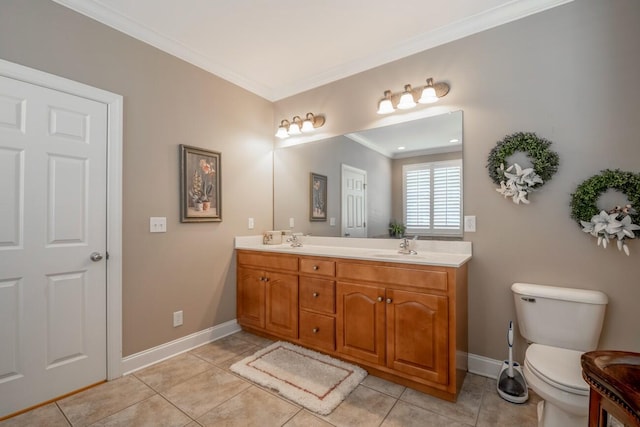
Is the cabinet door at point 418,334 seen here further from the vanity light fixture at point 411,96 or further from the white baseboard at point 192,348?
the vanity light fixture at point 411,96

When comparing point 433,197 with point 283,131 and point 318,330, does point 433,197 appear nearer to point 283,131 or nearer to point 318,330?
point 318,330

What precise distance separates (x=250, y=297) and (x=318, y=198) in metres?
1.20

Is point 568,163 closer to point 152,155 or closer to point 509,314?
point 509,314

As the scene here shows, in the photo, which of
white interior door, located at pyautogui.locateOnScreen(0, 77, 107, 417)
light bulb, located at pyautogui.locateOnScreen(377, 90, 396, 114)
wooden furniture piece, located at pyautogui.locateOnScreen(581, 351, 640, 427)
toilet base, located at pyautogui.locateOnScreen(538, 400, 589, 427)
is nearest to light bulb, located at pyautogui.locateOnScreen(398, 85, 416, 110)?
light bulb, located at pyautogui.locateOnScreen(377, 90, 396, 114)

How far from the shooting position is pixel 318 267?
2.32 m

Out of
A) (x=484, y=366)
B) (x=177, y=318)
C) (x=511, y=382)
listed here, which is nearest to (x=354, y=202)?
(x=484, y=366)

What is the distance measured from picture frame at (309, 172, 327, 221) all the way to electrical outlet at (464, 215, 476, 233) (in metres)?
1.30

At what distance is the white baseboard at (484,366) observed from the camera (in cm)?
207

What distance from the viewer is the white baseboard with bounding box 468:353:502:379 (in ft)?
6.80

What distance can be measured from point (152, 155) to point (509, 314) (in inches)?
116

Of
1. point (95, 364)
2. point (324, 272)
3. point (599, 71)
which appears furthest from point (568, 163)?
point (95, 364)

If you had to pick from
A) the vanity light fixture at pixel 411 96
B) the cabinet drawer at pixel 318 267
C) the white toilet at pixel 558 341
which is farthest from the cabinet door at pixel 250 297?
the white toilet at pixel 558 341

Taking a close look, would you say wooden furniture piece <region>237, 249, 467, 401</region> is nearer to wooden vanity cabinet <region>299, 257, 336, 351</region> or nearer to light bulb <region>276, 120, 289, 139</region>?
wooden vanity cabinet <region>299, 257, 336, 351</region>

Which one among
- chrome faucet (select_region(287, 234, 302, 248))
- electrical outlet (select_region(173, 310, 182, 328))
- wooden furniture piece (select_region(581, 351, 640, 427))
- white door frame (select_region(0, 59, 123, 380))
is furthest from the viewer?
chrome faucet (select_region(287, 234, 302, 248))
